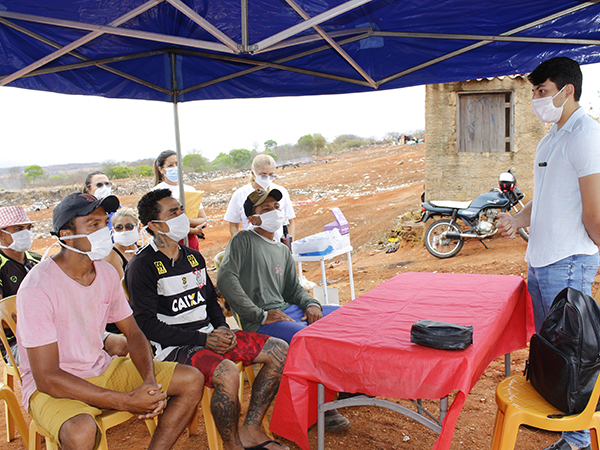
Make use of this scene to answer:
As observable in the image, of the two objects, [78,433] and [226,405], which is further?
[226,405]

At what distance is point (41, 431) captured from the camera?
7.61 ft

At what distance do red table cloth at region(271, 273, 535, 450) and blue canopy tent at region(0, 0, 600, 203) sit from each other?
189cm

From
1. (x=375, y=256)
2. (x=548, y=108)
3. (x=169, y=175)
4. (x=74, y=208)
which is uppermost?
(x=548, y=108)

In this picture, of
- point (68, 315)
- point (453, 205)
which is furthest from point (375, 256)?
point (68, 315)

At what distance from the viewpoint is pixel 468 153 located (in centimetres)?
948

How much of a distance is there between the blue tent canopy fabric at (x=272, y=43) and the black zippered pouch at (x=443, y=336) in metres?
1.91

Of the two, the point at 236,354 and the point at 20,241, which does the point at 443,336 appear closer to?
the point at 236,354

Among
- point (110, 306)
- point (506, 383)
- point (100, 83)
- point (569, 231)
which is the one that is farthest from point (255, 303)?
point (100, 83)

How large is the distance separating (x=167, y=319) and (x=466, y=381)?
6.14 ft

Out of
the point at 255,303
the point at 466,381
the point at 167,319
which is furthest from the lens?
the point at 255,303

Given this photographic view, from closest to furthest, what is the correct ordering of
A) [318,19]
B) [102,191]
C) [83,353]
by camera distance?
[83,353], [318,19], [102,191]

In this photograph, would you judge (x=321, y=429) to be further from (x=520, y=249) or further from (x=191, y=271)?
(x=520, y=249)

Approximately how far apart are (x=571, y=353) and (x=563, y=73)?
1585 millimetres

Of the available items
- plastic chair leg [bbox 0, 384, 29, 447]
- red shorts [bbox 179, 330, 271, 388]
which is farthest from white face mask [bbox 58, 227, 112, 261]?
plastic chair leg [bbox 0, 384, 29, 447]
